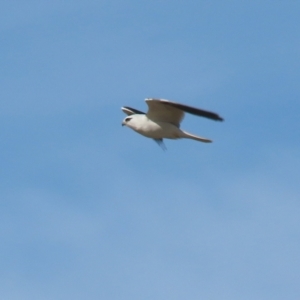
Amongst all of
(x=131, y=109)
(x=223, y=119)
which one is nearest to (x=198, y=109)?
(x=223, y=119)

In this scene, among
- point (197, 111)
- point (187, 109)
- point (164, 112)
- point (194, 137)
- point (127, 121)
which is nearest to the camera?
point (197, 111)

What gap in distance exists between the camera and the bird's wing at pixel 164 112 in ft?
107

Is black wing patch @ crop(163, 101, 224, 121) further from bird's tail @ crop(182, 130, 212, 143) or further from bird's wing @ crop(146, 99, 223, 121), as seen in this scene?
bird's tail @ crop(182, 130, 212, 143)

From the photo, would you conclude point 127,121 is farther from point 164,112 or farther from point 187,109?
point 187,109

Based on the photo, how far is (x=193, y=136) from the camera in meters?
32.5

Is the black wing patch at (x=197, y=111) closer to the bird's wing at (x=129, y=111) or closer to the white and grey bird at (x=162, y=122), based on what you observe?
the white and grey bird at (x=162, y=122)

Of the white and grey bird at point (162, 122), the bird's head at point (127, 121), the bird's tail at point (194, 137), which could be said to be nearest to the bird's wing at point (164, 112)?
the white and grey bird at point (162, 122)

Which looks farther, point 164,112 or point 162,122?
point 162,122

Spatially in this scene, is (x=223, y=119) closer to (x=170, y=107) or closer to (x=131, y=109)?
(x=170, y=107)

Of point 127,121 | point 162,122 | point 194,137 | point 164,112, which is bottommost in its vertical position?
point 194,137

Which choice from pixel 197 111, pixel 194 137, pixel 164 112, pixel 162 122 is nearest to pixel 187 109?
pixel 197 111

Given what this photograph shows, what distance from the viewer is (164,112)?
32.8 m

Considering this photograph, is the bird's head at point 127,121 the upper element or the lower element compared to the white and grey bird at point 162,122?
upper

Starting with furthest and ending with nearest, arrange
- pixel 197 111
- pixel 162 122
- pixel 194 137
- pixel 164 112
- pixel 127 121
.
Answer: pixel 127 121, pixel 162 122, pixel 164 112, pixel 194 137, pixel 197 111
